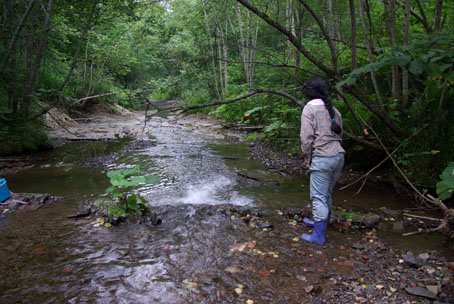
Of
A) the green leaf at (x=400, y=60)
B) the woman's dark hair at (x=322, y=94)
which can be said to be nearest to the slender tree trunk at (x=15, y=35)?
the woman's dark hair at (x=322, y=94)

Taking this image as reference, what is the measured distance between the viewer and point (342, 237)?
390 cm

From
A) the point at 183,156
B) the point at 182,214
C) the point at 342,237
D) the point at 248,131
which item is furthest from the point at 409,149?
the point at 248,131

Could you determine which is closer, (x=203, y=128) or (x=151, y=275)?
(x=151, y=275)

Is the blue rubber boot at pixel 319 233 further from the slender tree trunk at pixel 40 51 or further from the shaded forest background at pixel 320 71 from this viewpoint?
the slender tree trunk at pixel 40 51

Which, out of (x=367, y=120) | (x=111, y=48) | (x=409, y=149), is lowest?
(x=409, y=149)

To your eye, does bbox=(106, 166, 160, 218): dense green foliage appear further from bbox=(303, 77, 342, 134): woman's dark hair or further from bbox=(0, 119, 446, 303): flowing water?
bbox=(303, 77, 342, 134): woman's dark hair

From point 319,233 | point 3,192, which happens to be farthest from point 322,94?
point 3,192

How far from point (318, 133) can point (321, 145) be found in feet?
0.53

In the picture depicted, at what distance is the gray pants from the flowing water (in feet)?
1.57

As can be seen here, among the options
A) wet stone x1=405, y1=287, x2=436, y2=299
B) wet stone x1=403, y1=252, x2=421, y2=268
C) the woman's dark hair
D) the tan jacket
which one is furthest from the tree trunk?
wet stone x1=405, y1=287, x2=436, y2=299

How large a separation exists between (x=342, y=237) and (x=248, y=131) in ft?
29.0

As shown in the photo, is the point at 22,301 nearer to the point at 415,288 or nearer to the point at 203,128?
the point at 415,288

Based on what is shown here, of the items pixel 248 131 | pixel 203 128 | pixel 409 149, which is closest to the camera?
pixel 409 149

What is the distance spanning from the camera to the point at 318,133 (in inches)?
143
